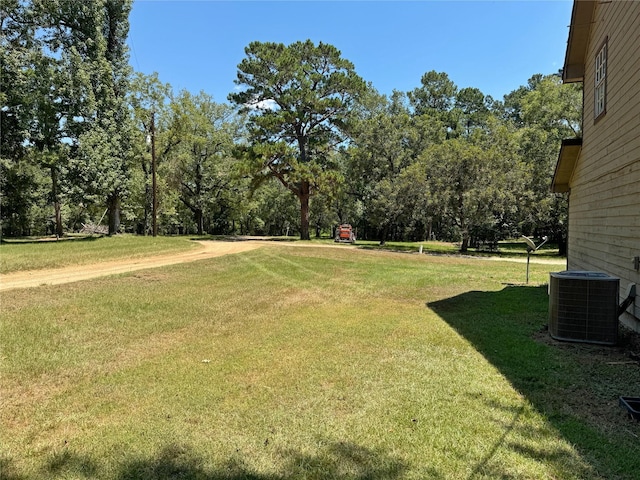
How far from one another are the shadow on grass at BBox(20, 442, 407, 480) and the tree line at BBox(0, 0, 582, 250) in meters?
19.8

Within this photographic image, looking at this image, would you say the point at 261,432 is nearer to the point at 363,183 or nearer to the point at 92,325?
the point at 92,325

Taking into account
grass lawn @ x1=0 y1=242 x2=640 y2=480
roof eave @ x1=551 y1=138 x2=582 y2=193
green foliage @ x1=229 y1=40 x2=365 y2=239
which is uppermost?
green foliage @ x1=229 y1=40 x2=365 y2=239

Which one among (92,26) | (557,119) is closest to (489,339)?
(92,26)

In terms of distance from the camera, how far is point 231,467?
2.49 m

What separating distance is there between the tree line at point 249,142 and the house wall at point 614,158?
12.4 m

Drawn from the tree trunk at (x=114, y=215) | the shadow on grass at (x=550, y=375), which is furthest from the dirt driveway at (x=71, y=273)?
the tree trunk at (x=114, y=215)

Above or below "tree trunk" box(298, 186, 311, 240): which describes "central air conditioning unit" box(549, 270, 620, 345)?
below

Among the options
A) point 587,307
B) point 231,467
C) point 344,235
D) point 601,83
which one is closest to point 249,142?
point 344,235

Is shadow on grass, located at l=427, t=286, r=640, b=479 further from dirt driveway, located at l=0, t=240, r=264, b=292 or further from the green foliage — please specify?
the green foliage

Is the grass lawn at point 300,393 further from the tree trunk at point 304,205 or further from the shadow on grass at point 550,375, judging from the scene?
the tree trunk at point 304,205

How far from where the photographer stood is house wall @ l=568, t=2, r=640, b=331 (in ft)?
17.8

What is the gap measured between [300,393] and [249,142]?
2748 centimetres

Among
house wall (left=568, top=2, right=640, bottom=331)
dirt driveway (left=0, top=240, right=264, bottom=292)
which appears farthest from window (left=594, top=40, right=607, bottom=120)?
dirt driveway (left=0, top=240, right=264, bottom=292)

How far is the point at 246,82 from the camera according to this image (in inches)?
1039
